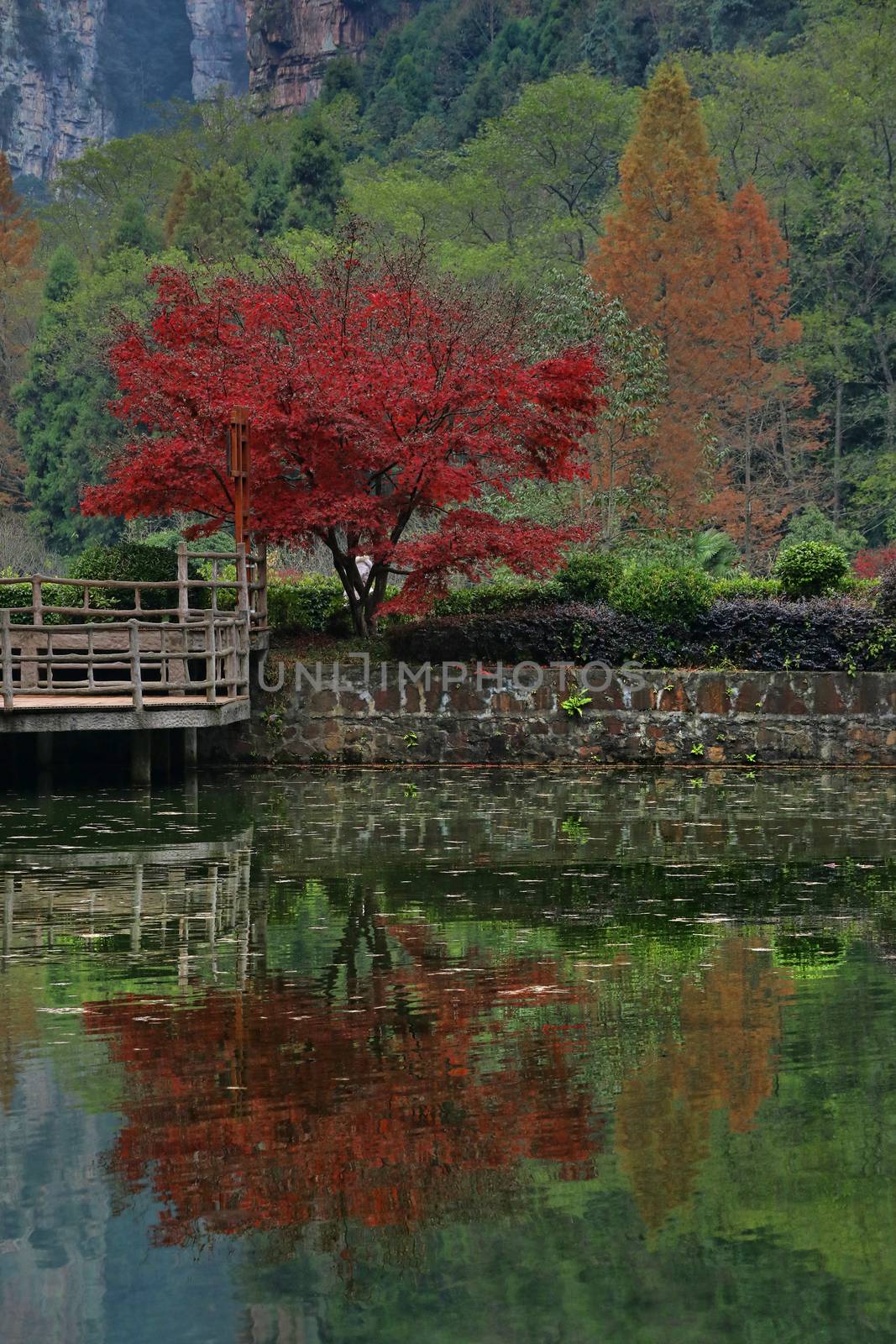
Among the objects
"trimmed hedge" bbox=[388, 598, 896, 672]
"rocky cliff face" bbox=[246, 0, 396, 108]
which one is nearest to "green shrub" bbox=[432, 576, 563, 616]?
"trimmed hedge" bbox=[388, 598, 896, 672]

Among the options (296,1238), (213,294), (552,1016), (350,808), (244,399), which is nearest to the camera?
(296,1238)

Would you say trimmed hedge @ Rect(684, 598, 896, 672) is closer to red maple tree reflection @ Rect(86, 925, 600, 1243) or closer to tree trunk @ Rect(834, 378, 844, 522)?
red maple tree reflection @ Rect(86, 925, 600, 1243)

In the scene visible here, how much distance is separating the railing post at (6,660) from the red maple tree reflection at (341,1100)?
893cm

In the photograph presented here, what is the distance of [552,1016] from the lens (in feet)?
28.0

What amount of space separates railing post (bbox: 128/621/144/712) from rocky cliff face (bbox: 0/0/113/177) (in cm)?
9630

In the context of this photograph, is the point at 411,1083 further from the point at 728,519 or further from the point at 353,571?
the point at 728,519

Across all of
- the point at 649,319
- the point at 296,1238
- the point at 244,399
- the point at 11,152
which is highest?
the point at 11,152

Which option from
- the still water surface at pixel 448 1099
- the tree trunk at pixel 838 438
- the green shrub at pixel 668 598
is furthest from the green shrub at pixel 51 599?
the tree trunk at pixel 838 438

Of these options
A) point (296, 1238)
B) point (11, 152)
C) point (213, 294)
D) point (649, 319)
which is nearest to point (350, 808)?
point (213, 294)

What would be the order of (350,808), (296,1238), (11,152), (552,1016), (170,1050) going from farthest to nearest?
1. (11,152)
2. (350,808)
3. (552,1016)
4. (170,1050)
5. (296,1238)

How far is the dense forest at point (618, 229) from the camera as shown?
122 feet

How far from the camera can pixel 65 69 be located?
11069cm

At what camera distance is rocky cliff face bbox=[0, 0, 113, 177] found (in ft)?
353

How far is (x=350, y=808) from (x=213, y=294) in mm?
7933
